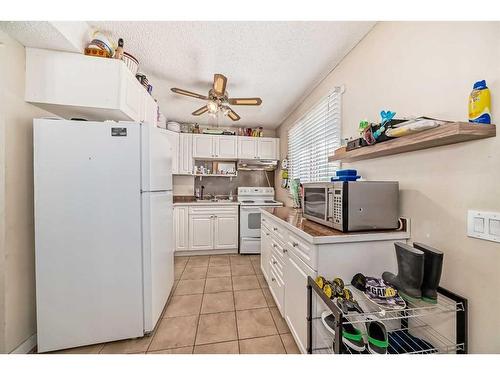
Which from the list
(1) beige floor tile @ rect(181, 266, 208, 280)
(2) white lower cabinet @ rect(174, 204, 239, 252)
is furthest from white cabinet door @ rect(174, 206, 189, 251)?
(1) beige floor tile @ rect(181, 266, 208, 280)

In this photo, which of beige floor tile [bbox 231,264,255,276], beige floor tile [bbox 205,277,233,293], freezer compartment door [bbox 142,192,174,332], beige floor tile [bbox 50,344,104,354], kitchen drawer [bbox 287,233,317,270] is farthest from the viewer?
beige floor tile [bbox 231,264,255,276]

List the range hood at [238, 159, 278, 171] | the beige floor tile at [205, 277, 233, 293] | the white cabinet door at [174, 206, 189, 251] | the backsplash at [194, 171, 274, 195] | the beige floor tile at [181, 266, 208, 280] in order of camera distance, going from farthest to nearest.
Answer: the backsplash at [194, 171, 274, 195], the range hood at [238, 159, 278, 171], the white cabinet door at [174, 206, 189, 251], the beige floor tile at [181, 266, 208, 280], the beige floor tile at [205, 277, 233, 293]

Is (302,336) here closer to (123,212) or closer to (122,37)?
(123,212)

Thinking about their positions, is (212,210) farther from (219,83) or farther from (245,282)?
(219,83)

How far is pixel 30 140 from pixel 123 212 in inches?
33.6

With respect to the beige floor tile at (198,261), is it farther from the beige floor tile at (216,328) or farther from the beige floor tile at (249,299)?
the beige floor tile at (216,328)

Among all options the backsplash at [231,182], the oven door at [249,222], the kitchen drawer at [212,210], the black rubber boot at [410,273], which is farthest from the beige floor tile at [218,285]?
the backsplash at [231,182]

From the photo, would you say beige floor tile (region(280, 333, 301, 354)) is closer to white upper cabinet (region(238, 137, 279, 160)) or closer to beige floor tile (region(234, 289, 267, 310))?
beige floor tile (region(234, 289, 267, 310))

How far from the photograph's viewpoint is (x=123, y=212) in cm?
140

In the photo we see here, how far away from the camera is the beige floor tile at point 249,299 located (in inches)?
74.8

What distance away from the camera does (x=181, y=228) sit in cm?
325

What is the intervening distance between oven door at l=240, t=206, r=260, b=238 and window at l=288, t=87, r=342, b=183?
96 cm

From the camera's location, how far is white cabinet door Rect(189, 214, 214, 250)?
129 inches
